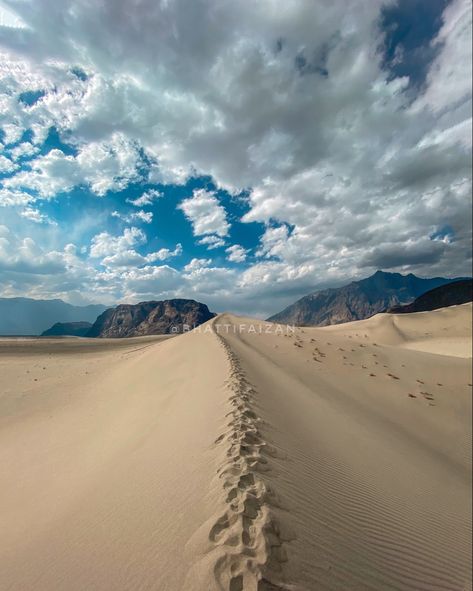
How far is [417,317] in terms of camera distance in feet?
184

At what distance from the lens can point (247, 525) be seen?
3.21m

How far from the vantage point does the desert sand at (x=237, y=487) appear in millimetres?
2984

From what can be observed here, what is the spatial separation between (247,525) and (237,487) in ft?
2.29

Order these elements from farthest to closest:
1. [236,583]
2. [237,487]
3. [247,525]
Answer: [237,487] → [247,525] → [236,583]

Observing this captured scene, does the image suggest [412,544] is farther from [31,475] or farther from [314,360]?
[314,360]

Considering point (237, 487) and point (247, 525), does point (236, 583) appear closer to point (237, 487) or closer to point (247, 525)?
point (247, 525)

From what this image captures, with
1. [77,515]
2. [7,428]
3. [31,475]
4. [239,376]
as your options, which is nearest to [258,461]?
[77,515]

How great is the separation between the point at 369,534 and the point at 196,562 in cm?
263

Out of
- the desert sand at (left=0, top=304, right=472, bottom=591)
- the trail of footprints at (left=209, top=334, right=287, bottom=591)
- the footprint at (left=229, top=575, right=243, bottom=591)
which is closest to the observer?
the footprint at (left=229, top=575, right=243, bottom=591)

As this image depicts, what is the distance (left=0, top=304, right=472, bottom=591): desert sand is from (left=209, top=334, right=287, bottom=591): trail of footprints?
0.05 ft

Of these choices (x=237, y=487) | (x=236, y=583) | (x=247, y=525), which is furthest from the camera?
(x=237, y=487)

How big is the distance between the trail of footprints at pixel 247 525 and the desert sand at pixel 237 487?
0.02m

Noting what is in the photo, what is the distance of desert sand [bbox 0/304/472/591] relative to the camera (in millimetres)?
2984

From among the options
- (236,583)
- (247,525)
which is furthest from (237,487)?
(236,583)
